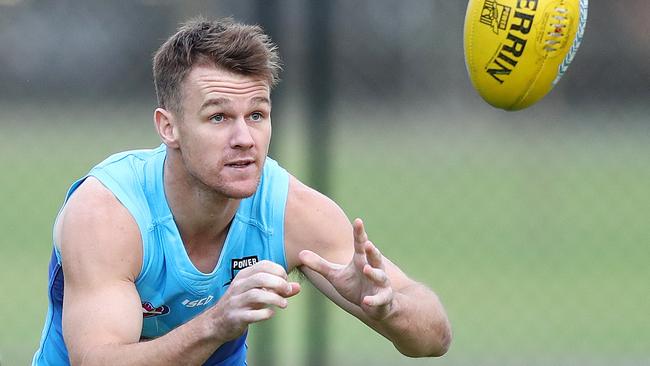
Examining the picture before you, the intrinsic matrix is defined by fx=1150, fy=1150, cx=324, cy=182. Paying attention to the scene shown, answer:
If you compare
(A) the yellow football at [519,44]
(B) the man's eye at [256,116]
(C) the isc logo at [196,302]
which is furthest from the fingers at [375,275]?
(A) the yellow football at [519,44]

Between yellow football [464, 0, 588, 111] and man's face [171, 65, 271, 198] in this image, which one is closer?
man's face [171, 65, 271, 198]

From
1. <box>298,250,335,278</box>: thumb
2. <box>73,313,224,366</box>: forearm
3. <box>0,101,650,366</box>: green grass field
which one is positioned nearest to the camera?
<box>73,313,224,366</box>: forearm

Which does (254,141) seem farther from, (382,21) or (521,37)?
(382,21)

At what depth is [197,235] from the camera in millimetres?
4031

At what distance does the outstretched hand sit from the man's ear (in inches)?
27.1

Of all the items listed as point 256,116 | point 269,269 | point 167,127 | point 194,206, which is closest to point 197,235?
point 194,206

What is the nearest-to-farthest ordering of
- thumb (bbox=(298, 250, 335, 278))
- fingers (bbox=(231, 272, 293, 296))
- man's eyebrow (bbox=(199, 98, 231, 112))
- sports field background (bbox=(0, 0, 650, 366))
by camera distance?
fingers (bbox=(231, 272, 293, 296))
thumb (bbox=(298, 250, 335, 278))
man's eyebrow (bbox=(199, 98, 231, 112))
sports field background (bbox=(0, 0, 650, 366))

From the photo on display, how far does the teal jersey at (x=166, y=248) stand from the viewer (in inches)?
154

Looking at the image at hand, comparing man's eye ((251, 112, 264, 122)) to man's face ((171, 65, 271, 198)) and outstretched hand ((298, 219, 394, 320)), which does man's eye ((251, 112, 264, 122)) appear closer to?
man's face ((171, 65, 271, 198))

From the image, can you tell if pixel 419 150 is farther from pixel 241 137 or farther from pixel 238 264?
pixel 241 137

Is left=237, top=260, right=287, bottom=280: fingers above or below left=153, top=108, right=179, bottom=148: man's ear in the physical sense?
below

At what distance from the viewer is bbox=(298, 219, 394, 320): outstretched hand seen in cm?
336

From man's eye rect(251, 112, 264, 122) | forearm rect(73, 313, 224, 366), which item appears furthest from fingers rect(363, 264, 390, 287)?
man's eye rect(251, 112, 264, 122)

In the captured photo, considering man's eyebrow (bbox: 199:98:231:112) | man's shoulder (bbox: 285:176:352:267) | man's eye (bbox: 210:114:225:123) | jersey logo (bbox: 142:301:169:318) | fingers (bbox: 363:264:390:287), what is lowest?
jersey logo (bbox: 142:301:169:318)
